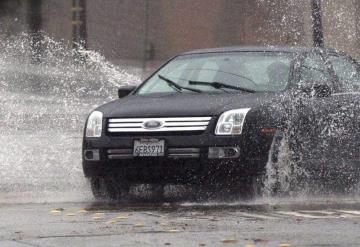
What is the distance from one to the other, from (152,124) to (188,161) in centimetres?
49

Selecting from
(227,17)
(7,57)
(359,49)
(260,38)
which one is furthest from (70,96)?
(227,17)

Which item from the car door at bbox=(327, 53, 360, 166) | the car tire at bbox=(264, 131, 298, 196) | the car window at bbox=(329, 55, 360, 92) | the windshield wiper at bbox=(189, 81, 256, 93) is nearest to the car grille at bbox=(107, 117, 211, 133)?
the car tire at bbox=(264, 131, 298, 196)

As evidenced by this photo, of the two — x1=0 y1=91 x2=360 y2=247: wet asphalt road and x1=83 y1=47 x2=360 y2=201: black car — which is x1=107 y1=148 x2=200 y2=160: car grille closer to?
x1=83 y1=47 x2=360 y2=201: black car

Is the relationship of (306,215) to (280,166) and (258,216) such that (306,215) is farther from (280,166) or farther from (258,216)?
(280,166)

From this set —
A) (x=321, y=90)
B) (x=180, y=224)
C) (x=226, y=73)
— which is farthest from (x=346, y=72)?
(x=180, y=224)

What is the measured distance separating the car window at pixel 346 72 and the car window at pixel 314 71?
0.61 feet

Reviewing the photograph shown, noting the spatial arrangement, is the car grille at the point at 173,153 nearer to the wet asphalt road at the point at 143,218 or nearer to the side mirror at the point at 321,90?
the wet asphalt road at the point at 143,218

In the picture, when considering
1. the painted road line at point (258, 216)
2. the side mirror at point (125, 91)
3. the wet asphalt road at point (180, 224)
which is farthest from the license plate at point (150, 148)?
the side mirror at point (125, 91)

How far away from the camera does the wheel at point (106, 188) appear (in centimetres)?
1161

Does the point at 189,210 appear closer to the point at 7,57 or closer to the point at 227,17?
the point at 7,57

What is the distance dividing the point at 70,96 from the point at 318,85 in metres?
14.4

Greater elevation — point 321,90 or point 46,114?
point 321,90

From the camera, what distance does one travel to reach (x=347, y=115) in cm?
1221

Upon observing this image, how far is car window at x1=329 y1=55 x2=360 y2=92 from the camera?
12.7 meters
